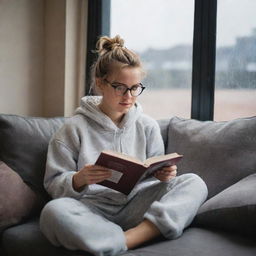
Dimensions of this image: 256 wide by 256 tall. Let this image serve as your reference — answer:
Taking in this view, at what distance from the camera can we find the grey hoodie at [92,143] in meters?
1.57

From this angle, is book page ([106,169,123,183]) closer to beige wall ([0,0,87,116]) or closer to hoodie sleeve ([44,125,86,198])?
hoodie sleeve ([44,125,86,198])

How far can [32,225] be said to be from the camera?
1605 millimetres

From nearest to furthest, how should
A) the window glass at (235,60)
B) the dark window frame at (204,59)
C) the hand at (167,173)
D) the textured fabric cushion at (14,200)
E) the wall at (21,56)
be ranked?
1. the hand at (167,173)
2. the textured fabric cushion at (14,200)
3. the window glass at (235,60)
4. the dark window frame at (204,59)
5. the wall at (21,56)

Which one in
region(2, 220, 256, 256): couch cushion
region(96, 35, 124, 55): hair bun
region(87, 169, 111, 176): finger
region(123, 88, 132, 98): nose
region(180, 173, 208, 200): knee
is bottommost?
region(2, 220, 256, 256): couch cushion

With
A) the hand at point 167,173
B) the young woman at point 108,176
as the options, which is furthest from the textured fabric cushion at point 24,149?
the hand at point 167,173

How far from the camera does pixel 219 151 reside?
5.50 feet

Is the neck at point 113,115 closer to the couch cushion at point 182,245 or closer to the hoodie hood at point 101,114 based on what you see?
the hoodie hood at point 101,114

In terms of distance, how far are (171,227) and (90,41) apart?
168 cm

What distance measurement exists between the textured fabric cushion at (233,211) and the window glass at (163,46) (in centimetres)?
91

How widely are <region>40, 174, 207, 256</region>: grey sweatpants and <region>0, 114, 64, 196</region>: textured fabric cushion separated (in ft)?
1.21

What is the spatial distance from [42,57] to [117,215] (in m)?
1.53

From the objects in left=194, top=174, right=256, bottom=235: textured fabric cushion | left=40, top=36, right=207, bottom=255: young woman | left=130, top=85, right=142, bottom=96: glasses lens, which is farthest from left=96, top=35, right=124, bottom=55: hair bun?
left=194, top=174, right=256, bottom=235: textured fabric cushion

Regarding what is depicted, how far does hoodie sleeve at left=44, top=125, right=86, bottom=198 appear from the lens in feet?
5.05

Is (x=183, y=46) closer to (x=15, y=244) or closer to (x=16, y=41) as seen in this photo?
(x=16, y=41)
